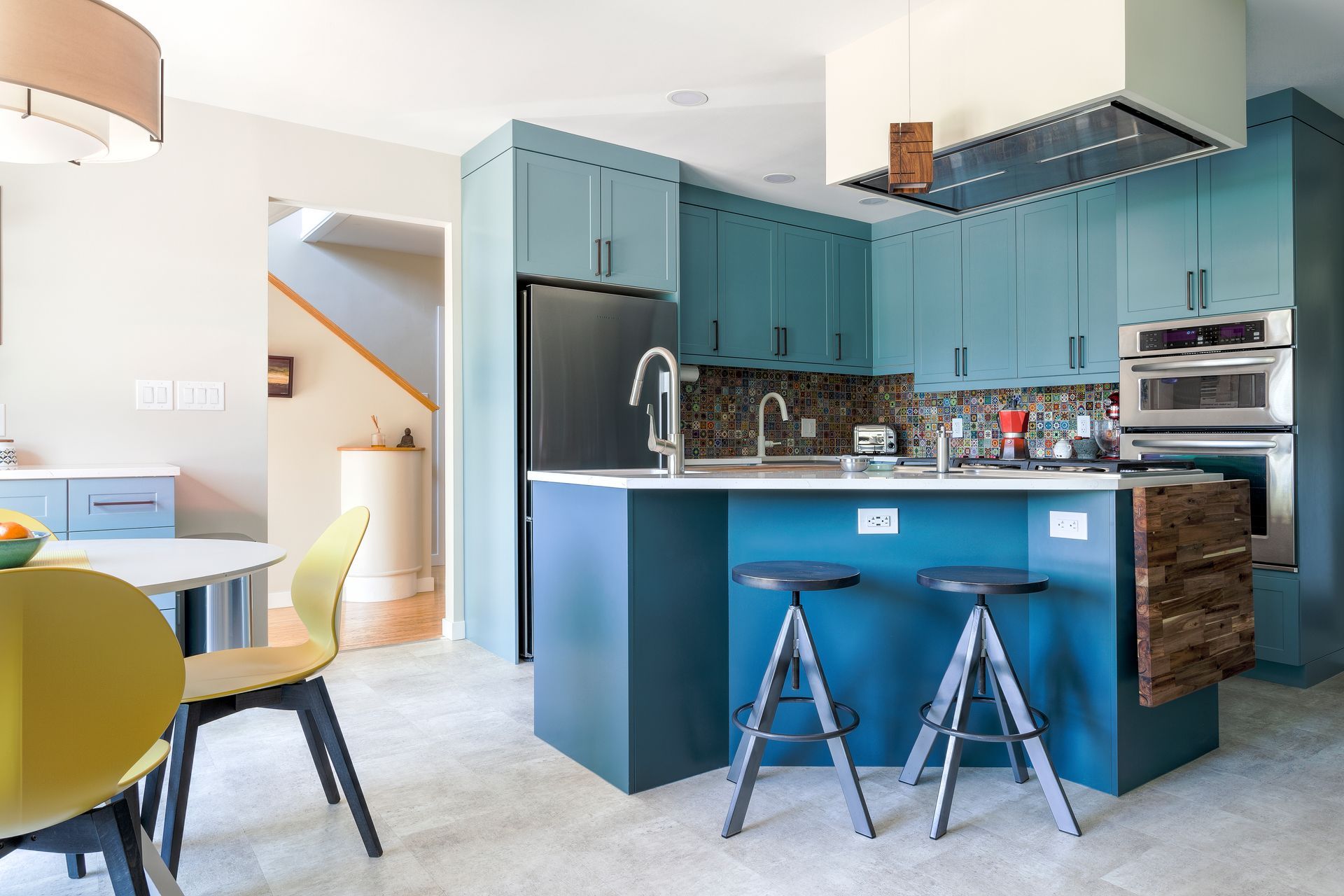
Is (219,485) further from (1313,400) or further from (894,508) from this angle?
(1313,400)

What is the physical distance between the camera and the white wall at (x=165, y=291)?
10.8 ft

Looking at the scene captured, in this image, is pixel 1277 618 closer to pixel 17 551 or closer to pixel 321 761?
pixel 321 761

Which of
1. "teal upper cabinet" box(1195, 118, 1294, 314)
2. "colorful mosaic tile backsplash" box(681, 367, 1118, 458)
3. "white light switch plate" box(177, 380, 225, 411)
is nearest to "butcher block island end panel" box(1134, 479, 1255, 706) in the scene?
"teal upper cabinet" box(1195, 118, 1294, 314)

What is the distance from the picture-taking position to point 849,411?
5.82m

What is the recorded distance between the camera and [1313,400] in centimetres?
349

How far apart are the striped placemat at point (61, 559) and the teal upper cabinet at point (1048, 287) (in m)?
4.29

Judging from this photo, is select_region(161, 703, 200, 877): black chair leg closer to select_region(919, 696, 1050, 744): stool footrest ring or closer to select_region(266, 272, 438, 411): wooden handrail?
select_region(919, 696, 1050, 744): stool footrest ring

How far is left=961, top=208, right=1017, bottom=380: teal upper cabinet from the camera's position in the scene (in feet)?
15.6

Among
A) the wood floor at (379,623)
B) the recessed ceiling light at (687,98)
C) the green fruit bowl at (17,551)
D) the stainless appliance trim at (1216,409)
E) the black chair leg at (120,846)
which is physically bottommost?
the wood floor at (379,623)

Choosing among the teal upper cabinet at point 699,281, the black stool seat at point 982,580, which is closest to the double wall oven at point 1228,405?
the black stool seat at point 982,580

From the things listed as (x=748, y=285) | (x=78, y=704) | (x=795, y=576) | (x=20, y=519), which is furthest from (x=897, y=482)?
(x=748, y=285)

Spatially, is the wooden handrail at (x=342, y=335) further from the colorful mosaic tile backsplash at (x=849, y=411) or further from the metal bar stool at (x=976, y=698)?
the metal bar stool at (x=976, y=698)

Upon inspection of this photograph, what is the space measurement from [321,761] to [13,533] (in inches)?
37.8

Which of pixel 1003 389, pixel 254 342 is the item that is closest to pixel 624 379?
pixel 254 342
